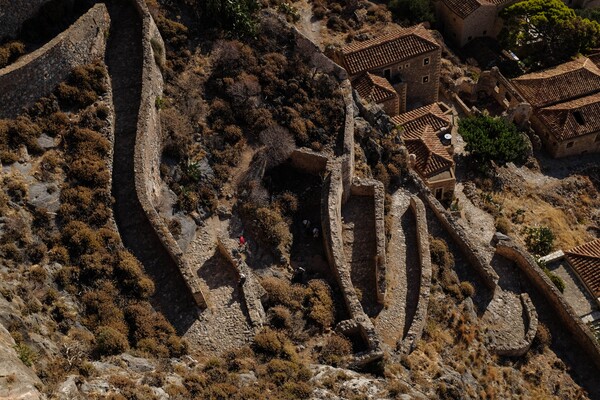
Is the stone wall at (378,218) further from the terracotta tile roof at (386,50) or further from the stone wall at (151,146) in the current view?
the terracotta tile roof at (386,50)

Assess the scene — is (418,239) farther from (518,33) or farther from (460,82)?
(518,33)

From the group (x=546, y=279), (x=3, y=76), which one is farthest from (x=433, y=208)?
(x=3, y=76)

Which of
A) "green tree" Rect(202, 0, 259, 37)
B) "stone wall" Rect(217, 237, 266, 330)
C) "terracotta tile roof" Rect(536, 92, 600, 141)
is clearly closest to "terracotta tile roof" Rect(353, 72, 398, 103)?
"green tree" Rect(202, 0, 259, 37)

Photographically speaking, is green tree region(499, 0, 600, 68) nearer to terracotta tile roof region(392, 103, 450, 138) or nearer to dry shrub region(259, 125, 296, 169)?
terracotta tile roof region(392, 103, 450, 138)

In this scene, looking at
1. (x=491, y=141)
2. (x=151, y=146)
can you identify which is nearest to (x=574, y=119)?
(x=491, y=141)

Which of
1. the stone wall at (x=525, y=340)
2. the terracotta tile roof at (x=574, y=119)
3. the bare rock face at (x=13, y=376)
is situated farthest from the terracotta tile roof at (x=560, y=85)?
the bare rock face at (x=13, y=376)

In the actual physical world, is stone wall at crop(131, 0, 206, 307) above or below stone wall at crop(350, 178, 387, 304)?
above
